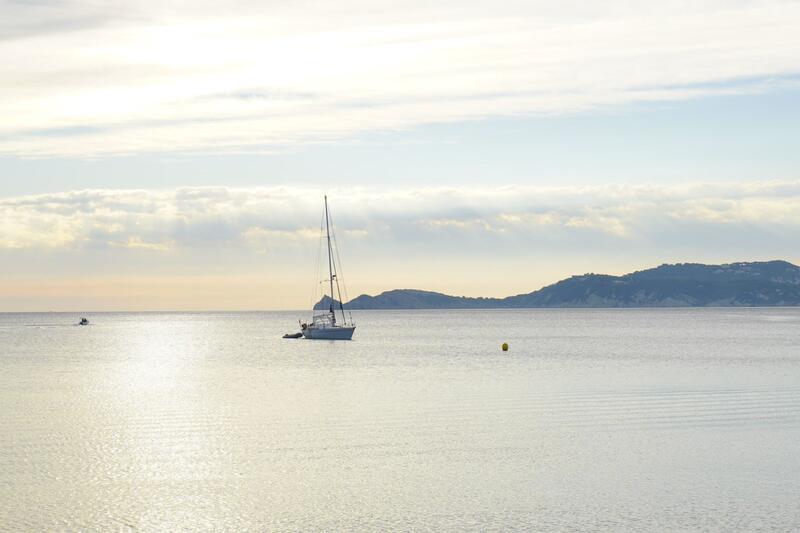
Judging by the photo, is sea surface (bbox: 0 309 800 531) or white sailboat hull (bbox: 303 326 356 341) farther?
white sailboat hull (bbox: 303 326 356 341)

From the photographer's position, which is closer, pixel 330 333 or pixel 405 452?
pixel 405 452

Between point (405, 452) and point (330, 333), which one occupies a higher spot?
point (330, 333)

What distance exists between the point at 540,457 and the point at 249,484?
15.1 m

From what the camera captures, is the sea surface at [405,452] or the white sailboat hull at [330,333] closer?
the sea surface at [405,452]

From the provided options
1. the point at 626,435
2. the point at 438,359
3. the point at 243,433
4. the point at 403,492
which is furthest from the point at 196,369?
the point at 403,492

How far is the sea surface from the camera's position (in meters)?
36.8

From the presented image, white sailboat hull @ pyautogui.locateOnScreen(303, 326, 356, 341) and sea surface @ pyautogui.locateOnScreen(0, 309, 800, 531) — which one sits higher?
white sailboat hull @ pyautogui.locateOnScreen(303, 326, 356, 341)

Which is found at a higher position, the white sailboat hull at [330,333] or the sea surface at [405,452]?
the white sailboat hull at [330,333]

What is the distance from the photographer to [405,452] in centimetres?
4953

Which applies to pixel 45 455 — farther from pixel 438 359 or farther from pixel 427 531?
pixel 438 359

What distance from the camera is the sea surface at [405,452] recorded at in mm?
36750

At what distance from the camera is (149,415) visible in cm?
6700

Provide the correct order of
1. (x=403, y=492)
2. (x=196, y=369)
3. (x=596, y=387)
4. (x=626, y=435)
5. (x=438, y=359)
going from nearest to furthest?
(x=403, y=492)
(x=626, y=435)
(x=596, y=387)
(x=196, y=369)
(x=438, y=359)

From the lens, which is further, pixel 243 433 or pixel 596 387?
pixel 596 387
